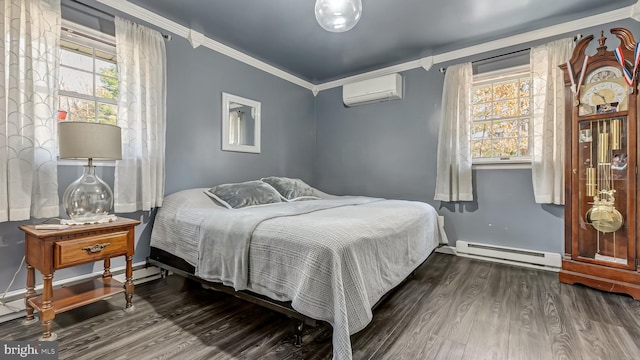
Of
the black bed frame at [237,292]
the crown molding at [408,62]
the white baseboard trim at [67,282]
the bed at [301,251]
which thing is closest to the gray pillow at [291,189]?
the bed at [301,251]

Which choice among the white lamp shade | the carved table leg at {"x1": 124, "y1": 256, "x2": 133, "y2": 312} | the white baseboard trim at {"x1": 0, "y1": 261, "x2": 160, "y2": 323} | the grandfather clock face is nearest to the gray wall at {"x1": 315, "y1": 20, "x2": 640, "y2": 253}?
the grandfather clock face

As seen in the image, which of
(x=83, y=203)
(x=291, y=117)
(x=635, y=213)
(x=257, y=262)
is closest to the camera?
(x=257, y=262)

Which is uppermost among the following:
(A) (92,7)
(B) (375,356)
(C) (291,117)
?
(A) (92,7)

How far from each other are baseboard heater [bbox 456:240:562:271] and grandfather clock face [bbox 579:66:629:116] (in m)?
1.42

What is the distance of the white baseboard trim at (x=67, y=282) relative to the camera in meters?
1.87

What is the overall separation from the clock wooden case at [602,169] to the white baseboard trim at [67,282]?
3.72 m

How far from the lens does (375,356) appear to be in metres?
1.49

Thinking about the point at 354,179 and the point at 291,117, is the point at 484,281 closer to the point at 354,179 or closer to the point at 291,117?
the point at 354,179

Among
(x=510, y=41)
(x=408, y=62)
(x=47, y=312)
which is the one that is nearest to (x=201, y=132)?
(x=47, y=312)

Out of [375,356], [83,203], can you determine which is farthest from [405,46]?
[83,203]

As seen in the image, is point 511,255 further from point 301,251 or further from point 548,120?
point 301,251

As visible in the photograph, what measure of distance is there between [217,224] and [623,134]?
130 inches

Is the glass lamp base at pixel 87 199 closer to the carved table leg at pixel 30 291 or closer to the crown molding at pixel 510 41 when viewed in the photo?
the carved table leg at pixel 30 291

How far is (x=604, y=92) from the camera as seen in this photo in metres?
2.38
